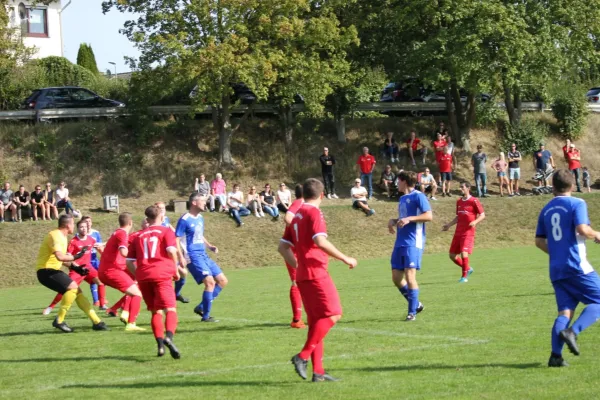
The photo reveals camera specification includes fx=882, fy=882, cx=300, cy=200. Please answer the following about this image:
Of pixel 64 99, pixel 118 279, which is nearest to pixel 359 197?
pixel 64 99

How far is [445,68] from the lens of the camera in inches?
1486

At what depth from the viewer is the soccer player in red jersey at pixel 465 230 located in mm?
18891

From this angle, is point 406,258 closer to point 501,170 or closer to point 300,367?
point 300,367

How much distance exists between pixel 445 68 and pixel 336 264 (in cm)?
1283

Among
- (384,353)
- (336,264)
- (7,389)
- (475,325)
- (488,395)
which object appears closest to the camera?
(488,395)

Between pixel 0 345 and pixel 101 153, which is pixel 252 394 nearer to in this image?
pixel 0 345

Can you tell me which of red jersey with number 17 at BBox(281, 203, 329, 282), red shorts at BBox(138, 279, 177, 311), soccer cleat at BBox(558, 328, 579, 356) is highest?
red jersey with number 17 at BBox(281, 203, 329, 282)

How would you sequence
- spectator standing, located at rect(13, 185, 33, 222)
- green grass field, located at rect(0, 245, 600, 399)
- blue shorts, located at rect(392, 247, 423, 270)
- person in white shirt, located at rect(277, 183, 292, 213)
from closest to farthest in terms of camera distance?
green grass field, located at rect(0, 245, 600, 399), blue shorts, located at rect(392, 247, 423, 270), spectator standing, located at rect(13, 185, 33, 222), person in white shirt, located at rect(277, 183, 292, 213)

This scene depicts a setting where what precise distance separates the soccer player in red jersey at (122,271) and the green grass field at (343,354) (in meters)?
0.35

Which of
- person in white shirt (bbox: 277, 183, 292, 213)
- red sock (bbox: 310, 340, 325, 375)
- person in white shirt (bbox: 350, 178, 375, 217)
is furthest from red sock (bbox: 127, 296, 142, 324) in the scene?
person in white shirt (bbox: 350, 178, 375, 217)

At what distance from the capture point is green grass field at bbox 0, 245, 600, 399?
27.5ft

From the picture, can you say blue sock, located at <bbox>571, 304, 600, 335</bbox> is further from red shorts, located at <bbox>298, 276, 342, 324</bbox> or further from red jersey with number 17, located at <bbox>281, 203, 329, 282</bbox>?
red jersey with number 17, located at <bbox>281, 203, 329, 282</bbox>

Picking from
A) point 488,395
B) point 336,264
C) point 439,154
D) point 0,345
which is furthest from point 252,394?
point 439,154

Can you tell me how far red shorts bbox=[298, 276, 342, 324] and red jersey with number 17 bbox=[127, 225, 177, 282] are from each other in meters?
2.56
